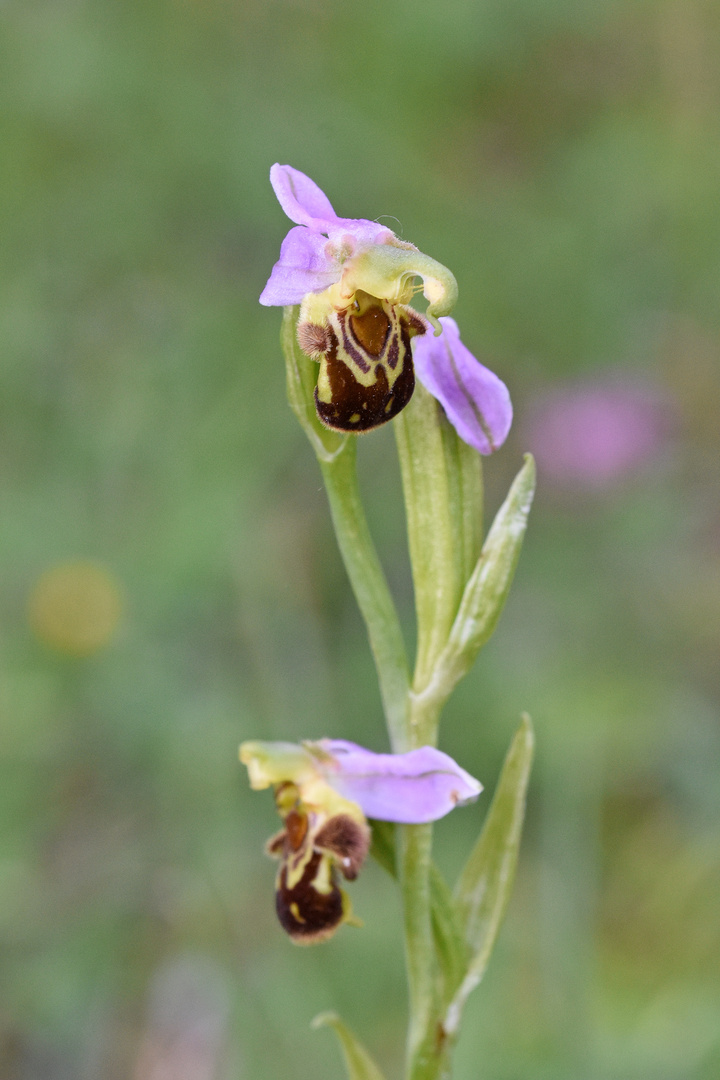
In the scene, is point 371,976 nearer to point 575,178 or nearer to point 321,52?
point 575,178

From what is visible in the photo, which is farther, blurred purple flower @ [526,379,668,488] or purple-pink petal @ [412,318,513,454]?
blurred purple flower @ [526,379,668,488]

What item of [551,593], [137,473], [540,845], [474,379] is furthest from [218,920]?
[474,379]

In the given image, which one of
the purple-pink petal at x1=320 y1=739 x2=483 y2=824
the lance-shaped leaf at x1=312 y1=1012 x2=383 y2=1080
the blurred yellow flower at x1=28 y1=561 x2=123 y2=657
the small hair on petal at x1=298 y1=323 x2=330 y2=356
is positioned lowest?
the lance-shaped leaf at x1=312 y1=1012 x2=383 y2=1080

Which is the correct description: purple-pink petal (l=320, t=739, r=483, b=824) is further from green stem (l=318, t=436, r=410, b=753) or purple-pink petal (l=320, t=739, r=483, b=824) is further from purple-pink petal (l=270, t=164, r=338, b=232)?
purple-pink petal (l=270, t=164, r=338, b=232)

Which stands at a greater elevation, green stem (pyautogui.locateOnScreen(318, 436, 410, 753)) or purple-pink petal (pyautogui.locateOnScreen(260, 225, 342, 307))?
purple-pink petal (pyautogui.locateOnScreen(260, 225, 342, 307))

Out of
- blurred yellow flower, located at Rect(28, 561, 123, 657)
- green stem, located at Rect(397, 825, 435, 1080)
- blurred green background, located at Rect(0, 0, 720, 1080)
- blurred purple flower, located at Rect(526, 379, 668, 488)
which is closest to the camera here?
green stem, located at Rect(397, 825, 435, 1080)

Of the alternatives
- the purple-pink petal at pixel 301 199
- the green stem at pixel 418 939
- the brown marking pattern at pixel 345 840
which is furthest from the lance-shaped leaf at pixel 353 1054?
the purple-pink petal at pixel 301 199

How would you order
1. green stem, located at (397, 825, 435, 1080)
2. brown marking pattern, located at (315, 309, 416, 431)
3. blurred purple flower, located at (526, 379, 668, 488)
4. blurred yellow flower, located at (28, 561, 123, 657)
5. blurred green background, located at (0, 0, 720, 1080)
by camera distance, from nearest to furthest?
1. brown marking pattern, located at (315, 309, 416, 431)
2. green stem, located at (397, 825, 435, 1080)
3. blurred green background, located at (0, 0, 720, 1080)
4. blurred yellow flower, located at (28, 561, 123, 657)
5. blurred purple flower, located at (526, 379, 668, 488)

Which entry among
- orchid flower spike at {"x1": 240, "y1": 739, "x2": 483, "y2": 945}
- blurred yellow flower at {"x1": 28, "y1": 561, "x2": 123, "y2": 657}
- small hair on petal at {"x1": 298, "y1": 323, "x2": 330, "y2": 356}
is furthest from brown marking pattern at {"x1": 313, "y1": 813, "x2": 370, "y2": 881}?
blurred yellow flower at {"x1": 28, "y1": 561, "x2": 123, "y2": 657}
